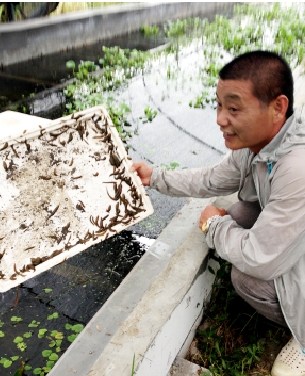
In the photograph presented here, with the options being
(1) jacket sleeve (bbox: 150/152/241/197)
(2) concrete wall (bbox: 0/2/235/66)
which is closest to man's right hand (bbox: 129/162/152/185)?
(1) jacket sleeve (bbox: 150/152/241/197)

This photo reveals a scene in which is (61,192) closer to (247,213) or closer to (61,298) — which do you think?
(61,298)

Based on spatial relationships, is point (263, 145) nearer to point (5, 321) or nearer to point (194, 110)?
point (5, 321)

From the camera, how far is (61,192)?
2.46 metres

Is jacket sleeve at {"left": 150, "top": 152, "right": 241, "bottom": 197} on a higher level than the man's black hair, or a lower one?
lower

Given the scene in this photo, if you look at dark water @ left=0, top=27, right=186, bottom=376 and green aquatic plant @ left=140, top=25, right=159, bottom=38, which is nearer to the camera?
dark water @ left=0, top=27, right=186, bottom=376

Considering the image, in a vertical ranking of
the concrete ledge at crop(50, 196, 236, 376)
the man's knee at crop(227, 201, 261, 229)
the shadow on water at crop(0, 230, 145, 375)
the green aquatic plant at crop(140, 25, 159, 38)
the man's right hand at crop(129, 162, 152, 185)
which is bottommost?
the shadow on water at crop(0, 230, 145, 375)

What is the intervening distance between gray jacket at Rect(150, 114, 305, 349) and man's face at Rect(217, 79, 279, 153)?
8cm

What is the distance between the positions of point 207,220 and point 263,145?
21.8 inches

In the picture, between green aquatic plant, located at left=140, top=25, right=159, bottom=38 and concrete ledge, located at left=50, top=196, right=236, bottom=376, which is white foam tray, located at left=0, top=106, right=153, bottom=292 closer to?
concrete ledge, located at left=50, top=196, right=236, bottom=376

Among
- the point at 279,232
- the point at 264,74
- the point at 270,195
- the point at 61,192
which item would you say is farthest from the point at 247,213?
the point at 61,192

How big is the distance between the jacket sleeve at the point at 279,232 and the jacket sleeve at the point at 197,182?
2.02 feet

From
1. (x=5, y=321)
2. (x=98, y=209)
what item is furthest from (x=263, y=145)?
(x=5, y=321)

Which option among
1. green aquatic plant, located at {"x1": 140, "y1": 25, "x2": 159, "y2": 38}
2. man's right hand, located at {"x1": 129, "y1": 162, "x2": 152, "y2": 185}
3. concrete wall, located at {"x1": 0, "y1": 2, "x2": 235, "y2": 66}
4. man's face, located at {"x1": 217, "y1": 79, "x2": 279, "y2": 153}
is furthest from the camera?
green aquatic plant, located at {"x1": 140, "y1": 25, "x2": 159, "y2": 38}

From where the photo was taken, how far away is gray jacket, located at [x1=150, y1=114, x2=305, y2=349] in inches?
72.1
